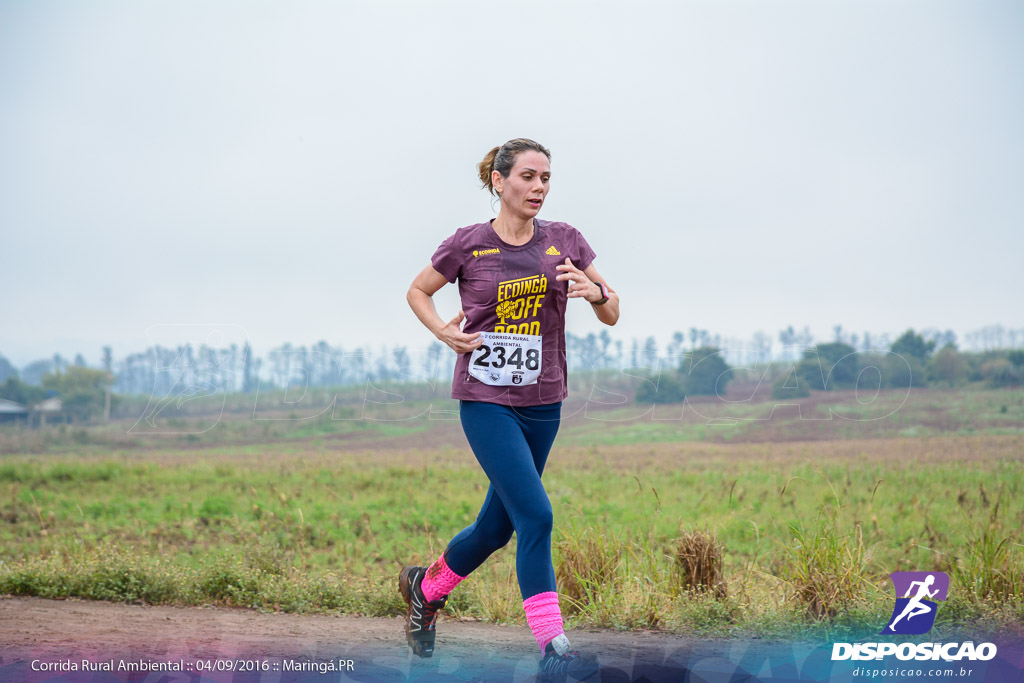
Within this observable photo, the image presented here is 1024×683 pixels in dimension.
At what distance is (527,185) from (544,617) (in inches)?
82.8

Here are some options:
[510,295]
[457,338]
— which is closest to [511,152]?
[510,295]

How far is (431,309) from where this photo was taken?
4.57 metres

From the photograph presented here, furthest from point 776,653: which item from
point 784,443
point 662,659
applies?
point 784,443

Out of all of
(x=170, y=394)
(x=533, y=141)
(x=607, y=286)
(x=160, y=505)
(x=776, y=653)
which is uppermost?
(x=533, y=141)

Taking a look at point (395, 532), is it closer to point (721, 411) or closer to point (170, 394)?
point (170, 394)

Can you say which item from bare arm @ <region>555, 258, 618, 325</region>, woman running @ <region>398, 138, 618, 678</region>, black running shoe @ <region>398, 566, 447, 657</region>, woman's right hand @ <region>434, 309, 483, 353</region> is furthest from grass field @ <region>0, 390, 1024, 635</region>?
woman's right hand @ <region>434, 309, 483, 353</region>

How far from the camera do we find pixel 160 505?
17.9 meters

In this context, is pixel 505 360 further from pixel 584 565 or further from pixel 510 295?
pixel 584 565

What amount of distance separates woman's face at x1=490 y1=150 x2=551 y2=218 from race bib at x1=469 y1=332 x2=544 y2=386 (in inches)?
25.7

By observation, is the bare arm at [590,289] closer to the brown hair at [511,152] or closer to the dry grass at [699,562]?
the brown hair at [511,152]

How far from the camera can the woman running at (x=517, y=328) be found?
163 inches

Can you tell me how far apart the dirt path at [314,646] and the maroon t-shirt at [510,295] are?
1.47 m

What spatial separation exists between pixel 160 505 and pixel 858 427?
19.8 meters

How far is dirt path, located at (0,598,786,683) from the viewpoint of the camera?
4.52 m
